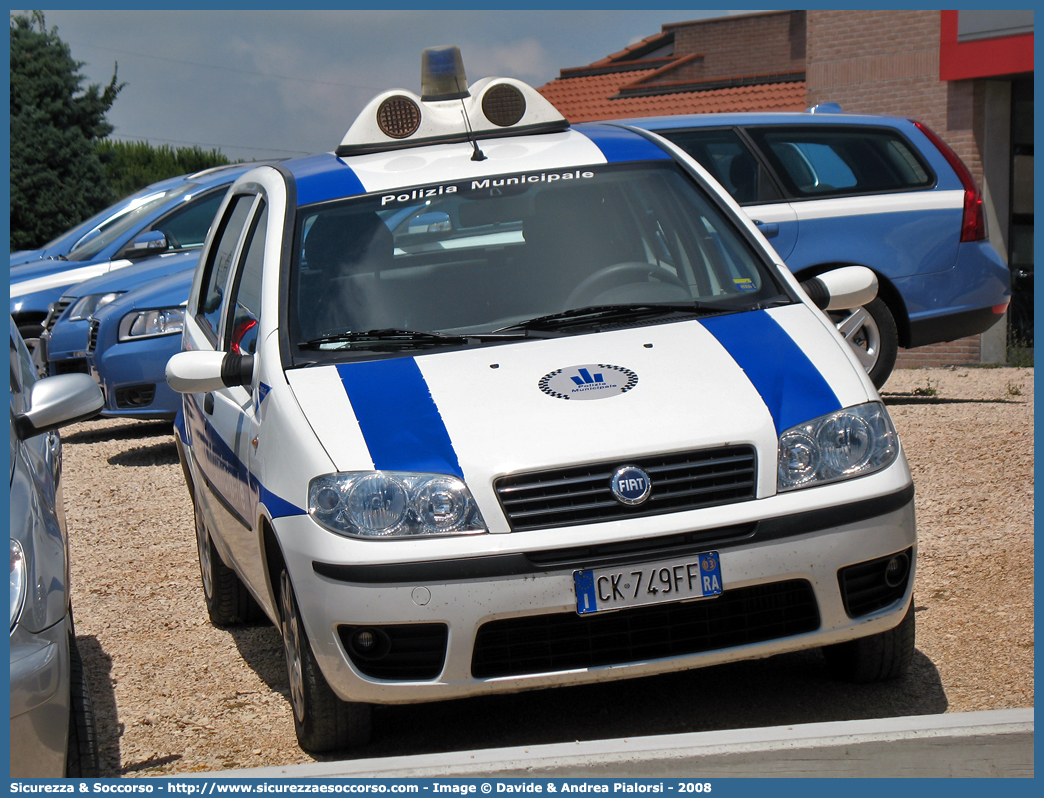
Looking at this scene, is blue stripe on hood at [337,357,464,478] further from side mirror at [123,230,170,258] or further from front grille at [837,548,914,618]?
side mirror at [123,230,170,258]

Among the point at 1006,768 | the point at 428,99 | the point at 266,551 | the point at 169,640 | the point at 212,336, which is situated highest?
the point at 428,99

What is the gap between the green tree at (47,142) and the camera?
3534 centimetres

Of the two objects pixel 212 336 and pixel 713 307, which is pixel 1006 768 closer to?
pixel 713 307

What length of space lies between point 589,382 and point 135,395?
5765 millimetres

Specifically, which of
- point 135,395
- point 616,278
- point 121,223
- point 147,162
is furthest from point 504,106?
point 147,162

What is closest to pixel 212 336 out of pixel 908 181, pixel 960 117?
pixel 908 181

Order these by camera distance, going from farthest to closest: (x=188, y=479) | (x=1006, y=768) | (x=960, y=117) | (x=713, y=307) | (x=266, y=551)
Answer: (x=960, y=117) < (x=188, y=479) < (x=713, y=307) < (x=266, y=551) < (x=1006, y=768)

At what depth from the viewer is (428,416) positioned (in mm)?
3498

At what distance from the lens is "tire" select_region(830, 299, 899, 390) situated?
27.5 ft

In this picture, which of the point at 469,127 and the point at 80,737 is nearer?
the point at 80,737

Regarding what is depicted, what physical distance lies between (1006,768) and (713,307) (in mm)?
1743

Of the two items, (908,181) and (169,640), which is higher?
(908,181)

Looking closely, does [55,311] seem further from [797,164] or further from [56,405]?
[56,405]

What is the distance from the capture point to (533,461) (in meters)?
3.29
